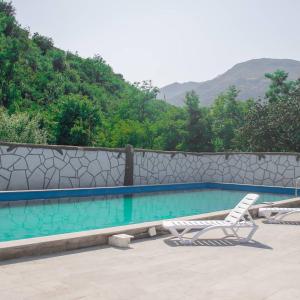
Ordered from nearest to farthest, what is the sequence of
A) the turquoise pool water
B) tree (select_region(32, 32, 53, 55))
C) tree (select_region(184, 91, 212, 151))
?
1. the turquoise pool water
2. tree (select_region(184, 91, 212, 151))
3. tree (select_region(32, 32, 53, 55))

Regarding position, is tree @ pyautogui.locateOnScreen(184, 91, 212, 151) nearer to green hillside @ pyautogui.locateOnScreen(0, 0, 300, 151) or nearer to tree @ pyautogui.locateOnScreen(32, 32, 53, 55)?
green hillside @ pyautogui.locateOnScreen(0, 0, 300, 151)

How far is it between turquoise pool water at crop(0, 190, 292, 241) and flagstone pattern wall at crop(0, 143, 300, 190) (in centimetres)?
137

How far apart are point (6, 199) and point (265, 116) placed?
16.8m

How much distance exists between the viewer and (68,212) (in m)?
11.5

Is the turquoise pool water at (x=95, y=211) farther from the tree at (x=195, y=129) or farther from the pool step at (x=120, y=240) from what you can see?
the tree at (x=195, y=129)

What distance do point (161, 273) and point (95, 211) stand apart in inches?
292

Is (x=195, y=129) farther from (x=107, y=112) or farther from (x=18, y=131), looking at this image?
(x=18, y=131)

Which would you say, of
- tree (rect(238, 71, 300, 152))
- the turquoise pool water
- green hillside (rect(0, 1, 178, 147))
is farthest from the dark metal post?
tree (rect(238, 71, 300, 152))

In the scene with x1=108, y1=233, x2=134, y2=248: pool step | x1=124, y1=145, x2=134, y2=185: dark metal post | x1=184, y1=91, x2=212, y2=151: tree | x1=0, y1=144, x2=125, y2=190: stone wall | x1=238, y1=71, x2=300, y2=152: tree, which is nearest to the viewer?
x1=108, y1=233, x2=134, y2=248: pool step

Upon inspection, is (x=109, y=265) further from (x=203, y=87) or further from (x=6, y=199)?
(x=203, y=87)

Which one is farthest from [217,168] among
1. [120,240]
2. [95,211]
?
[120,240]

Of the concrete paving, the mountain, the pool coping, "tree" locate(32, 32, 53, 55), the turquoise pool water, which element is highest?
the mountain

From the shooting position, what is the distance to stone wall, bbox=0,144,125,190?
44.6ft

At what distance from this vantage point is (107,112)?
40.5 metres
